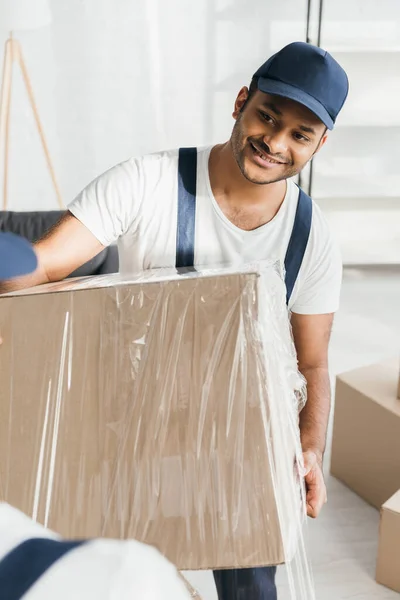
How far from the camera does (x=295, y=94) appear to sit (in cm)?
91

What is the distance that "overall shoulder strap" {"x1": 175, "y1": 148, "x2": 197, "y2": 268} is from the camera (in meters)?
0.99

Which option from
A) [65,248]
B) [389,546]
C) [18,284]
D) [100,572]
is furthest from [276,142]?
[389,546]

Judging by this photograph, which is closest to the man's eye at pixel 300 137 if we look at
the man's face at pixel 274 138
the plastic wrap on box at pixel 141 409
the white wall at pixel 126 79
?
the man's face at pixel 274 138

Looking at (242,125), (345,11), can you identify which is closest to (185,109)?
(345,11)

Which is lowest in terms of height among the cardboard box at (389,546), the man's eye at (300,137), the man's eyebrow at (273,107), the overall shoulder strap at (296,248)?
the cardboard box at (389,546)

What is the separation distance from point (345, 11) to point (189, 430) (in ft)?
8.78

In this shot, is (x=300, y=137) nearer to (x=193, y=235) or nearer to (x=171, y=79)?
(x=193, y=235)

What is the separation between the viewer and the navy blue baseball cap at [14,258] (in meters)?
0.47

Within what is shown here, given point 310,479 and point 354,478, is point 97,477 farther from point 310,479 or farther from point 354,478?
point 354,478

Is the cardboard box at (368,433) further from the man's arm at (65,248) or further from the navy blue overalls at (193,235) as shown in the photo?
the man's arm at (65,248)

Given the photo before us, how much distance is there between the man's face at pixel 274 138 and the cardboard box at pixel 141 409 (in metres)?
0.36

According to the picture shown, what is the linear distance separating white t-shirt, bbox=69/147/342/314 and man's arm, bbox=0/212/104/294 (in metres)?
0.01

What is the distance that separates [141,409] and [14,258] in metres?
0.23

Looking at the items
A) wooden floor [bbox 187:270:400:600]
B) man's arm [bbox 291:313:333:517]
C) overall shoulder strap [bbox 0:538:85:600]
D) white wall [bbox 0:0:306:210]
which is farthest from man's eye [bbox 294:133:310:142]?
white wall [bbox 0:0:306:210]
